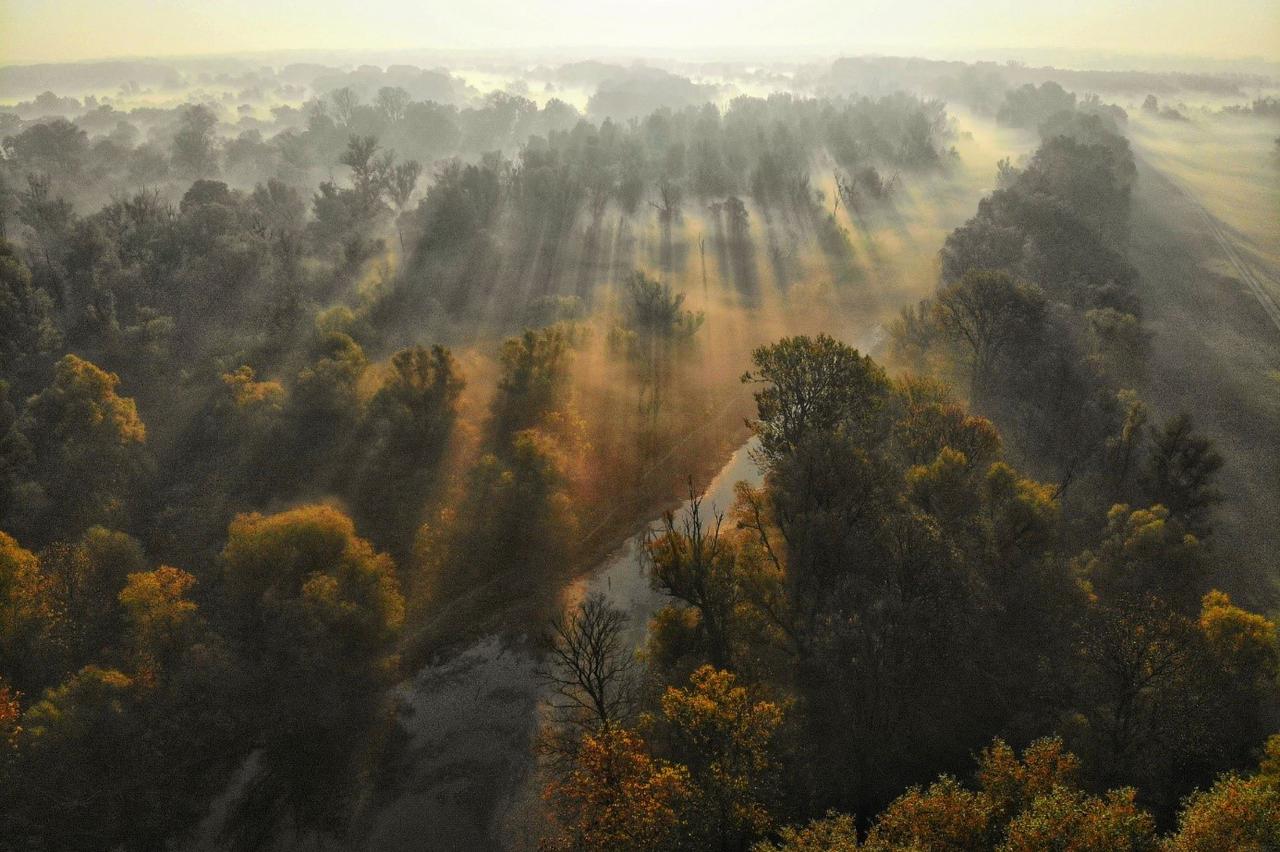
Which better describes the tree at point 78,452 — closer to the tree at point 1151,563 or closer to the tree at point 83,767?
the tree at point 83,767

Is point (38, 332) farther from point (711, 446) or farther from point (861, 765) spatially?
point (861, 765)

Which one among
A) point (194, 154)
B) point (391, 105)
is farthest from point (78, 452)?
point (391, 105)

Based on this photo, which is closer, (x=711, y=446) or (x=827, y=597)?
(x=827, y=597)

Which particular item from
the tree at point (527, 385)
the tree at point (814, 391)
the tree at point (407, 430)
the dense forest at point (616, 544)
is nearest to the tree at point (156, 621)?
the dense forest at point (616, 544)

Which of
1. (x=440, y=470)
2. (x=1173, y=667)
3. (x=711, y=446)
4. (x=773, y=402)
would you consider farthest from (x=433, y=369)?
(x=1173, y=667)

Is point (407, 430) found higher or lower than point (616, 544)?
higher

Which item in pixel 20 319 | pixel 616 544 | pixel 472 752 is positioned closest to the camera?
pixel 472 752

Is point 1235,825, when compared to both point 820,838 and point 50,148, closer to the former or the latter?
point 820,838

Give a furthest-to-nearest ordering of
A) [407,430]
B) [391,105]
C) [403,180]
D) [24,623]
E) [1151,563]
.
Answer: [391,105]
[403,180]
[407,430]
[1151,563]
[24,623]
